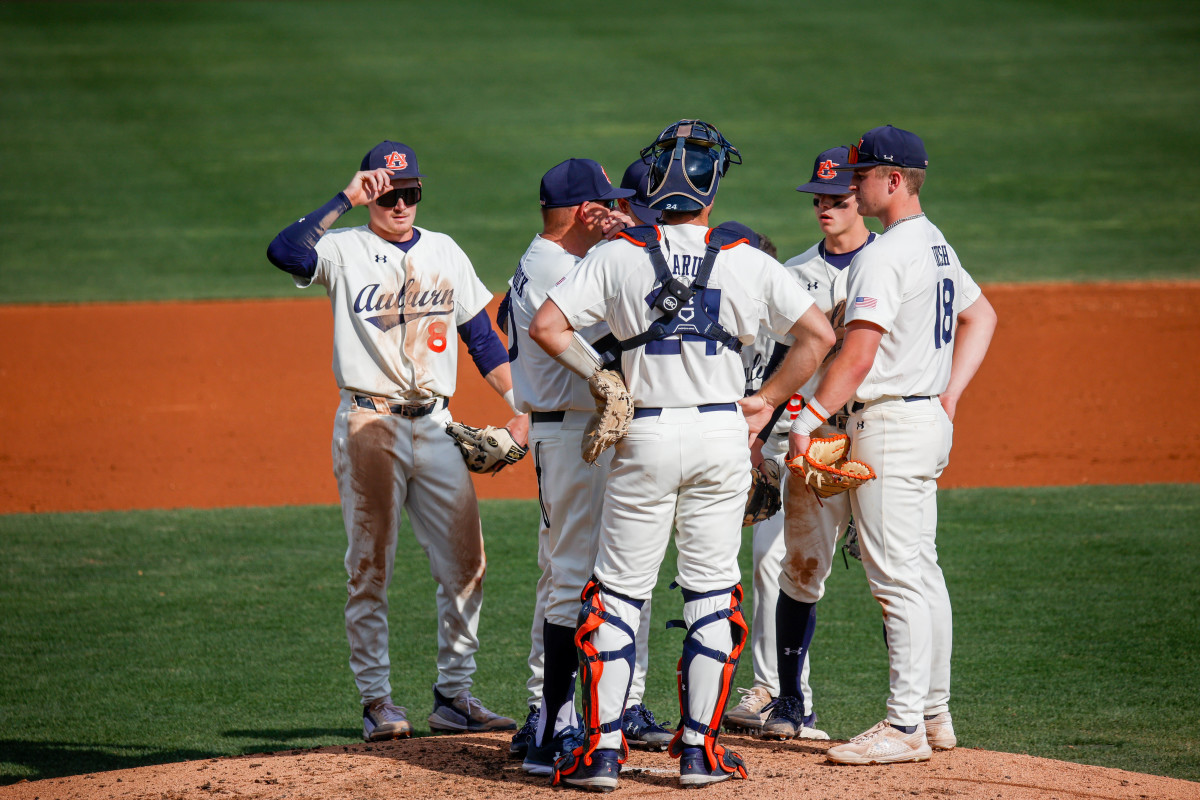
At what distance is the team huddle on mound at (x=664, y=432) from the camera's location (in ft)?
12.6

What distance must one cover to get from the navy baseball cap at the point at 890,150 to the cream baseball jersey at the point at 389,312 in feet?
6.35

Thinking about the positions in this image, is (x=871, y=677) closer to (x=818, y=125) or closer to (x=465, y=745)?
(x=465, y=745)

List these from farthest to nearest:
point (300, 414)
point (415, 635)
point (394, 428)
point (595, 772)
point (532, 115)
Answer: point (532, 115), point (300, 414), point (415, 635), point (394, 428), point (595, 772)

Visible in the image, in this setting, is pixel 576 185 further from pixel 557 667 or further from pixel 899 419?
pixel 557 667

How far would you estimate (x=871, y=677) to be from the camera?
18.8 feet

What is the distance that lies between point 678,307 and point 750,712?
202 cm

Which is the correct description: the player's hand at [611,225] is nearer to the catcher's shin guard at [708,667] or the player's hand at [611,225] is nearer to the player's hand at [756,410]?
the player's hand at [756,410]

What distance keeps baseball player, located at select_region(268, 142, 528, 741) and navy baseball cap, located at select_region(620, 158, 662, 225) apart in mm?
897

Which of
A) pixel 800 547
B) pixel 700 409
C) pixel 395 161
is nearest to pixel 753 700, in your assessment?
pixel 800 547

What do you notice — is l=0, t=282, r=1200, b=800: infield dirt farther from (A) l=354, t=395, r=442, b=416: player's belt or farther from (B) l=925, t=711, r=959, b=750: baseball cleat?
(A) l=354, t=395, r=442, b=416: player's belt

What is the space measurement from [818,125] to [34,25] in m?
16.7

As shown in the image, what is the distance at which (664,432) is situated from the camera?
12.5 ft

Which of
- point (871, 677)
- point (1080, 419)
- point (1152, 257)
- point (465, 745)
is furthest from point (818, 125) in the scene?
point (465, 745)

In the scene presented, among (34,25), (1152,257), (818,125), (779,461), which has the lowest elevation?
(779,461)
